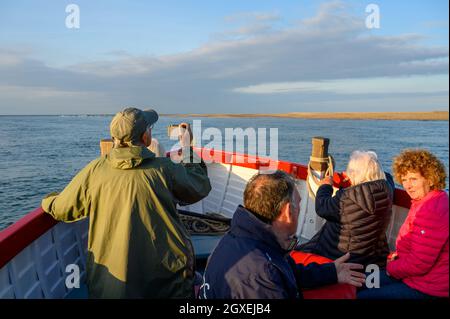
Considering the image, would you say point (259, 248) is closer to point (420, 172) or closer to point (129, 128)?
point (129, 128)

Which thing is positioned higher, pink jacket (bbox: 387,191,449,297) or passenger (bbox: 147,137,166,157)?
passenger (bbox: 147,137,166,157)

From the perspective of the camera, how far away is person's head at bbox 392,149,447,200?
2.47m

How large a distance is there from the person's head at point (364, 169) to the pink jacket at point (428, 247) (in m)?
0.37

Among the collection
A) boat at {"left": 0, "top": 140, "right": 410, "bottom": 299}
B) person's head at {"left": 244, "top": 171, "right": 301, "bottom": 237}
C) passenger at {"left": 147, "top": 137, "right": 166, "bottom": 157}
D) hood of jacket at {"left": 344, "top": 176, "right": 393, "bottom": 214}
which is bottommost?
boat at {"left": 0, "top": 140, "right": 410, "bottom": 299}

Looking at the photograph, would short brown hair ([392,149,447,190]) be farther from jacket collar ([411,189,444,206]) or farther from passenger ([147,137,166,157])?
passenger ([147,137,166,157])

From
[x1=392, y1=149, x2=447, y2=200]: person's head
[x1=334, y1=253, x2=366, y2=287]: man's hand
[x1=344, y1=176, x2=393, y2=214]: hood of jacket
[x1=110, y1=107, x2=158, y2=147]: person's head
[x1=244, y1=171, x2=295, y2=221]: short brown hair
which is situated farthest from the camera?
[x1=344, y1=176, x2=393, y2=214]: hood of jacket

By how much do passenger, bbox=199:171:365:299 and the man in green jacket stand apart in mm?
500

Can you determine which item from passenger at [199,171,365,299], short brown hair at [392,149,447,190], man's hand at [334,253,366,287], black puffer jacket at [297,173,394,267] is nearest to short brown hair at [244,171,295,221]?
passenger at [199,171,365,299]

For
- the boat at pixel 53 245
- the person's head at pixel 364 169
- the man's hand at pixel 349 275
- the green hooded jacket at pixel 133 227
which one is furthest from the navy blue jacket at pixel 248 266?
the boat at pixel 53 245

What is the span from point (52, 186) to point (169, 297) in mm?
19091

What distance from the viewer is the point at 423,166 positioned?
2514 mm

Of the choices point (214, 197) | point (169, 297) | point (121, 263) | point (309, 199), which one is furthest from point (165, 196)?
point (214, 197)
